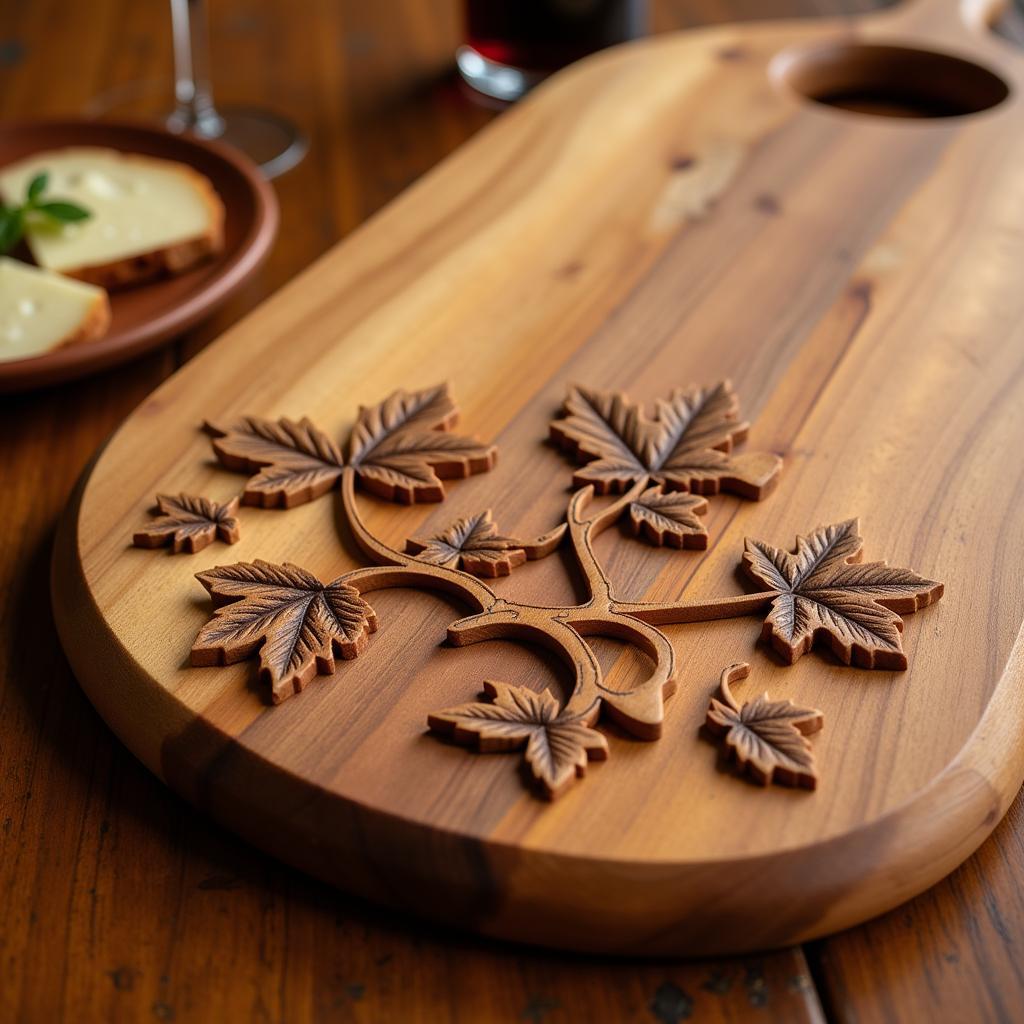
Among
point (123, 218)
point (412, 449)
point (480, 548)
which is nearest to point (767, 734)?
point (480, 548)

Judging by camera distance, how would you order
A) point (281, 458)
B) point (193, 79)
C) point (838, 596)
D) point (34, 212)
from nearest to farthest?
point (838, 596)
point (281, 458)
point (34, 212)
point (193, 79)

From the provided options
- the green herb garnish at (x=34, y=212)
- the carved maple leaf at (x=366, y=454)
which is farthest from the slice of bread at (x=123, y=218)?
the carved maple leaf at (x=366, y=454)

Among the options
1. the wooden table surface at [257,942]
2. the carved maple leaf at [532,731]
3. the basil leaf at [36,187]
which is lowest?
the wooden table surface at [257,942]

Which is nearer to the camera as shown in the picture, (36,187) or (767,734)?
(767,734)

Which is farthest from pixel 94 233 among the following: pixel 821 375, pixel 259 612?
pixel 821 375

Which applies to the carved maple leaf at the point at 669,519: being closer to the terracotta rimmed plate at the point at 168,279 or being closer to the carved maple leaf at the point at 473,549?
the carved maple leaf at the point at 473,549

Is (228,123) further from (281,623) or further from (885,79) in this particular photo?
(281,623)
